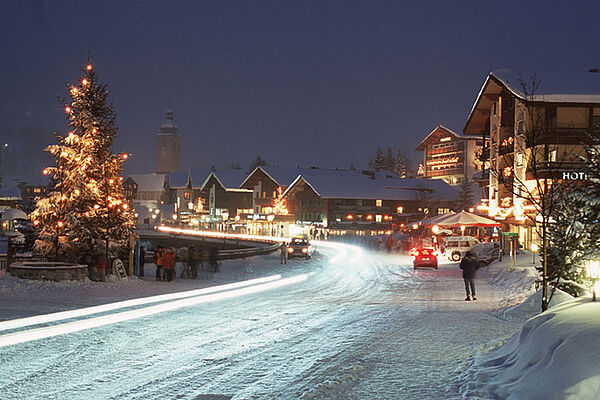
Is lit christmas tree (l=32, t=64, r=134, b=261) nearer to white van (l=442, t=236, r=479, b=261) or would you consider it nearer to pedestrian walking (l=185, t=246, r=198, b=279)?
pedestrian walking (l=185, t=246, r=198, b=279)

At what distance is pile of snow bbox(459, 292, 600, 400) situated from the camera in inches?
275

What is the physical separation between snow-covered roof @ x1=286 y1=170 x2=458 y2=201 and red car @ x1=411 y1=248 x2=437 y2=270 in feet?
144

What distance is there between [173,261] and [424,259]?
16085mm

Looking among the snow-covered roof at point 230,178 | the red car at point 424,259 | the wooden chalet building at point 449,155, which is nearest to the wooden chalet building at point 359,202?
→ the wooden chalet building at point 449,155

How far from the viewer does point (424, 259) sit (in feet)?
115

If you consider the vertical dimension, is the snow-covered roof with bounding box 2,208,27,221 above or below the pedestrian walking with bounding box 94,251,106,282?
above

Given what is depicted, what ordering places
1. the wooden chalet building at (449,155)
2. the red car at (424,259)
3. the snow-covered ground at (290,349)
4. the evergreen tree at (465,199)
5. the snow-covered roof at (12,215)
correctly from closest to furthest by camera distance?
1. the snow-covered ground at (290,349)
2. the red car at (424,259)
3. the snow-covered roof at (12,215)
4. the evergreen tree at (465,199)
5. the wooden chalet building at (449,155)

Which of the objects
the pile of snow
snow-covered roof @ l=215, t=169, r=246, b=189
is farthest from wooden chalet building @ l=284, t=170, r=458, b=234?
the pile of snow

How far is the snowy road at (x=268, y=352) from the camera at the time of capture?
8.98 meters

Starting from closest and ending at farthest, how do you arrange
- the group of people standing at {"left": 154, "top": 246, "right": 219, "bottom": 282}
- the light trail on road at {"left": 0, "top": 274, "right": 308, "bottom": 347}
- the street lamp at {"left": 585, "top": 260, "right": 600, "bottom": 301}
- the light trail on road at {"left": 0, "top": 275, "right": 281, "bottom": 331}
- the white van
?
the street lamp at {"left": 585, "top": 260, "right": 600, "bottom": 301}
the light trail on road at {"left": 0, "top": 274, "right": 308, "bottom": 347}
the light trail on road at {"left": 0, "top": 275, "right": 281, "bottom": 331}
the group of people standing at {"left": 154, "top": 246, "right": 219, "bottom": 282}
the white van

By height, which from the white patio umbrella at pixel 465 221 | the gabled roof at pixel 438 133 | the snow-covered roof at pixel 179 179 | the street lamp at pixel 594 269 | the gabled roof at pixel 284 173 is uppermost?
the gabled roof at pixel 438 133

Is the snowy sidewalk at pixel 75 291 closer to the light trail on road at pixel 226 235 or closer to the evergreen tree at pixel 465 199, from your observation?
the light trail on road at pixel 226 235

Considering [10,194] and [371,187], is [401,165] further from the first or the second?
[10,194]

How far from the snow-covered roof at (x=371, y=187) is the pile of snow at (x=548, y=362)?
6877cm
